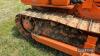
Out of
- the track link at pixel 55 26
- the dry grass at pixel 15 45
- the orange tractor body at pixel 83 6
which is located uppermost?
the orange tractor body at pixel 83 6

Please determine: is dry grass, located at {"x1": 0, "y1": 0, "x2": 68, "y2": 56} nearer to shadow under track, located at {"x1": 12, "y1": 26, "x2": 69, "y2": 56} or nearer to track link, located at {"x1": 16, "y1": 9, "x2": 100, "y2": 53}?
shadow under track, located at {"x1": 12, "y1": 26, "x2": 69, "y2": 56}

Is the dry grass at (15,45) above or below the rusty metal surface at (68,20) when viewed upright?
below

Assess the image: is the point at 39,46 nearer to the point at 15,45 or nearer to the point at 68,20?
the point at 15,45

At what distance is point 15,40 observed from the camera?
22.4ft

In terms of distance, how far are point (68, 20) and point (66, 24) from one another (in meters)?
0.12

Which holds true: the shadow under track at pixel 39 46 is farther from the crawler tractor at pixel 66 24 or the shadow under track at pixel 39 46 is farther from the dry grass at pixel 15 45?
the crawler tractor at pixel 66 24

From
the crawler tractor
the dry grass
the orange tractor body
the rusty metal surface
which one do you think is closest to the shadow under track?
the dry grass

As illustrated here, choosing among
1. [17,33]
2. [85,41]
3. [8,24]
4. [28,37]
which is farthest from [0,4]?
[85,41]

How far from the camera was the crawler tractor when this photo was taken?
505 centimetres

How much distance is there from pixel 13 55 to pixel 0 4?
4536 mm

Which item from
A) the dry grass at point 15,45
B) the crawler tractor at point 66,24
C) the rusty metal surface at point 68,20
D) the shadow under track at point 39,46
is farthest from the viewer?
the dry grass at point 15,45

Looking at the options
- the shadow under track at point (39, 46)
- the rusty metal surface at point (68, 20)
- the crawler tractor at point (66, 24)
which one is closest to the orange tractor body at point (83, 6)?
the crawler tractor at point (66, 24)

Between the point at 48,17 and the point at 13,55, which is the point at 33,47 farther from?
the point at 48,17

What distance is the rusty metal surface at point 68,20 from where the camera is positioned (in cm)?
487
